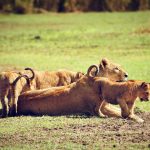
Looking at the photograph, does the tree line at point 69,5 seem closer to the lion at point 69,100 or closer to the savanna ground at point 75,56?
the savanna ground at point 75,56

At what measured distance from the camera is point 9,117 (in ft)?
38.6

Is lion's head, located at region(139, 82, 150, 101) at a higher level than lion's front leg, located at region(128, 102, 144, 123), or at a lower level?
higher

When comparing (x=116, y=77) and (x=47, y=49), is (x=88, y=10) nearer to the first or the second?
(x=47, y=49)

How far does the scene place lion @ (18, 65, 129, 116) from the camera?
38.4 ft

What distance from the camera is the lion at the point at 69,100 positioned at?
38.4 feet

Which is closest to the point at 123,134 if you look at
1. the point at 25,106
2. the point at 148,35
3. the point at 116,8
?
the point at 25,106

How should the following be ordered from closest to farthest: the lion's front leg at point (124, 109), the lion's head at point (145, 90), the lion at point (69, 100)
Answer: the lion's head at point (145, 90) → the lion's front leg at point (124, 109) → the lion at point (69, 100)

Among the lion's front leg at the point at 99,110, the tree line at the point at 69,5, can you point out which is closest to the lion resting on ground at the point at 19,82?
the lion's front leg at the point at 99,110

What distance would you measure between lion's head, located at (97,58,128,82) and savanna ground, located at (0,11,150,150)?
0.98 meters

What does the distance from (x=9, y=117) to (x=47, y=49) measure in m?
12.5

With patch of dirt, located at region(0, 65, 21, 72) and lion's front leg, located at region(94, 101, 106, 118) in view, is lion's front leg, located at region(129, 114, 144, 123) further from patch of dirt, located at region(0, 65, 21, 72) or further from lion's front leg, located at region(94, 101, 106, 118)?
patch of dirt, located at region(0, 65, 21, 72)

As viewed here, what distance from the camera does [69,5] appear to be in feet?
146

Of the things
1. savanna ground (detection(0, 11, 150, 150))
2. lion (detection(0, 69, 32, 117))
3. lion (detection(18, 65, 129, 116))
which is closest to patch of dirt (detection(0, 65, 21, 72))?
savanna ground (detection(0, 11, 150, 150))

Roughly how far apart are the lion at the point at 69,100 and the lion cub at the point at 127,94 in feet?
1.11
